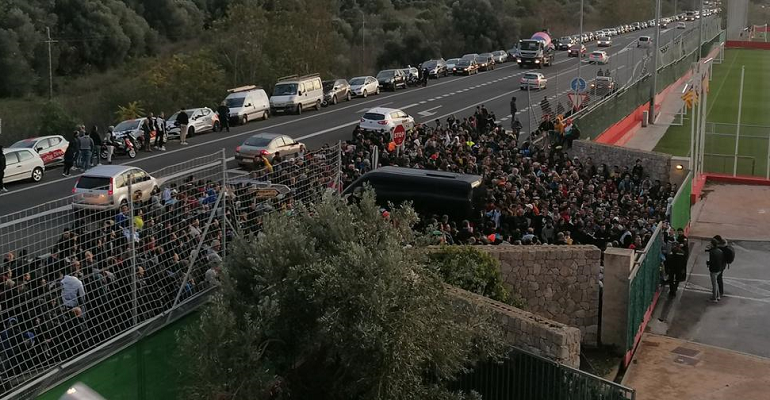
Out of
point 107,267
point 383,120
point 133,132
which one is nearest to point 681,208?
point 383,120

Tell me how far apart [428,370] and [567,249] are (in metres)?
6.14

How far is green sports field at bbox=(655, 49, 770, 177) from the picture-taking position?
3731 cm

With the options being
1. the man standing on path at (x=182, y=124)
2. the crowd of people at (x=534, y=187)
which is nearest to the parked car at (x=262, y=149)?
the crowd of people at (x=534, y=187)

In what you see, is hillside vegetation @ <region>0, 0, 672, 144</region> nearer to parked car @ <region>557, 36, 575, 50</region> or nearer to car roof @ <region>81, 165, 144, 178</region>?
parked car @ <region>557, 36, 575, 50</region>

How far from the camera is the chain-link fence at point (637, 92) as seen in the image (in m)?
36.1

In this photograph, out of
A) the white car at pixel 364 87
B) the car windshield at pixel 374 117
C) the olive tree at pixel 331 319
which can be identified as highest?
the olive tree at pixel 331 319

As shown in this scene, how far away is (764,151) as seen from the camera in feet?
132

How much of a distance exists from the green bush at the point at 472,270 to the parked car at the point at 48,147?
22.2 metres

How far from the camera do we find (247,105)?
43781mm

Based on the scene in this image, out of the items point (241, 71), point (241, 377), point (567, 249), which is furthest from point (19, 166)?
point (241, 71)

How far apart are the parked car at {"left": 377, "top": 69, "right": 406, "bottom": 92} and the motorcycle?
2576 cm

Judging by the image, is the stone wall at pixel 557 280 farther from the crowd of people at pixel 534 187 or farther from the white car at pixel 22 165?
the white car at pixel 22 165

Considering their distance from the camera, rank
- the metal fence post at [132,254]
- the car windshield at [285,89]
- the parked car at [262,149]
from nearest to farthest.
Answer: the metal fence post at [132,254] → the parked car at [262,149] → the car windshield at [285,89]

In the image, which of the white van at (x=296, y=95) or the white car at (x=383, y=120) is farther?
the white van at (x=296, y=95)
